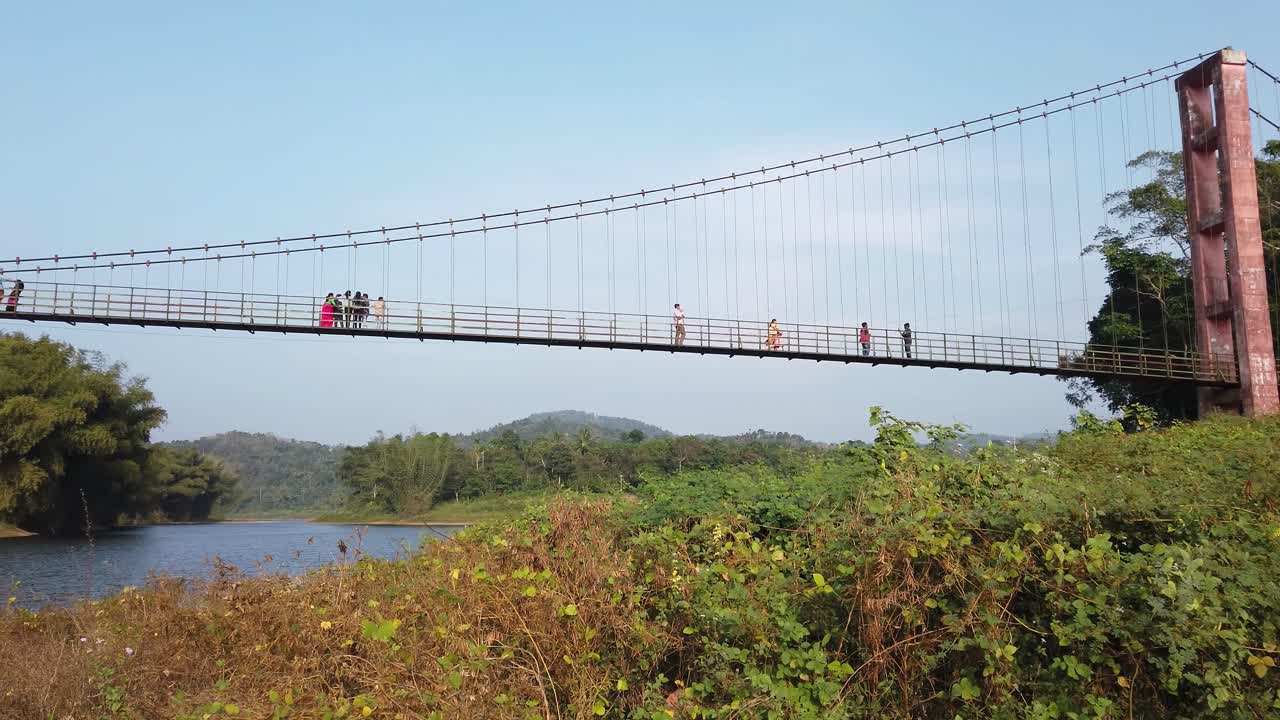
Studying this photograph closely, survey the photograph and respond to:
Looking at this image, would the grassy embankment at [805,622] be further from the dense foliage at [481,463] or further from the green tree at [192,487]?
the green tree at [192,487]

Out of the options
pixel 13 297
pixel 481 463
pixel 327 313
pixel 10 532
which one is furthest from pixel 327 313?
pixel 481 463

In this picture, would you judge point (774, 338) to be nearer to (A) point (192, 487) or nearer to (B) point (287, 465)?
(A) point (192, 487)

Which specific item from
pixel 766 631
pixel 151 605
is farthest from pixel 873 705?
pixel 151 605

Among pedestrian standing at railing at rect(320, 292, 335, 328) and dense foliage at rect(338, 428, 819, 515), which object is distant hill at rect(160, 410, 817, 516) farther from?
pedestrian standing at railing at rect(320, 292, 335, 328)

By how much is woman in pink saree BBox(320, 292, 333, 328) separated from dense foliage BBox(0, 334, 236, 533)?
527 inches

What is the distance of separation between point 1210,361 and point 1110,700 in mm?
21318

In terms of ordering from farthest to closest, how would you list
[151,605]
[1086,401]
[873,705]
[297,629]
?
[1086,401], [151,605], [297,629], [873,705]

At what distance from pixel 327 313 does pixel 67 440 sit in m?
18.2

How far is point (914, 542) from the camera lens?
15.7 ft

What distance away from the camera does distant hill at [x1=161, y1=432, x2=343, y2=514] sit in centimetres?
9319

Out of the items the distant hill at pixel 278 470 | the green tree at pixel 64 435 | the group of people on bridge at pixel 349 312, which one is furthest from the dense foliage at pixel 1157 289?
the distant hill at pixel 278 470

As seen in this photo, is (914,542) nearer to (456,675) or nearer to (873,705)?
(873,705)

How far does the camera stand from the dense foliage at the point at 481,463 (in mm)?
44344

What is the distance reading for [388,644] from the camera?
515 cm
